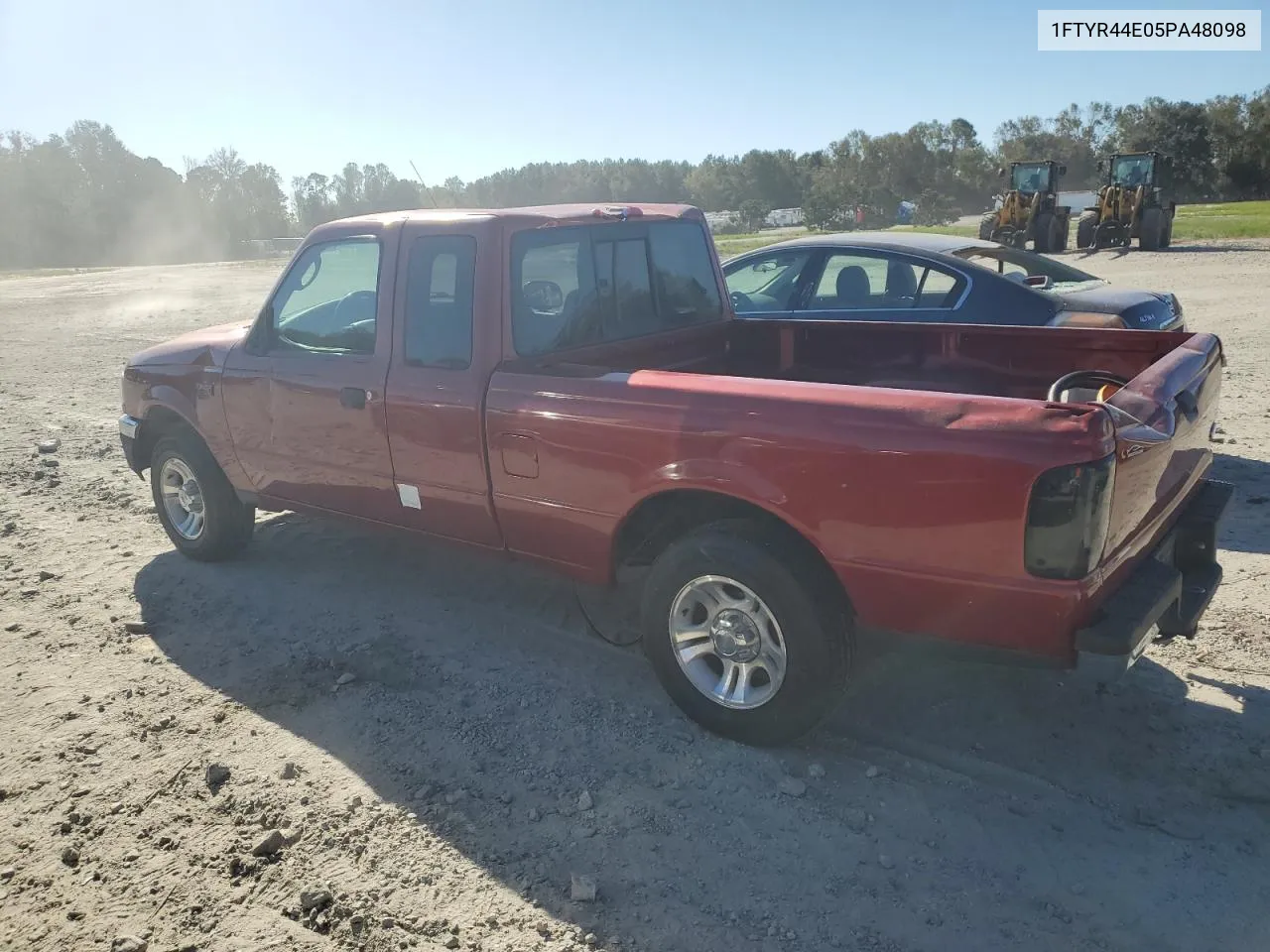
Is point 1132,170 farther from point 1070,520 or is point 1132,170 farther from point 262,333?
point 1070,520

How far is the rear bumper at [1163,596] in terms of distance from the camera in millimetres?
2951

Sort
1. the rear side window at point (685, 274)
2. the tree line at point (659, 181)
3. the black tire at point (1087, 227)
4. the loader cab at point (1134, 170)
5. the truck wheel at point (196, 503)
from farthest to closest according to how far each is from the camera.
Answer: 1. the tree line at point (659, 181)
2. the black tire at point (1087, 227)
3. the loader cab at point (1134, 170)
4. the truck wheel at point (196, 503)
5. the rear side window at point (685, 274)

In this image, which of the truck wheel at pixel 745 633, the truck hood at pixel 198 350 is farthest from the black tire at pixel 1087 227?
the truck wheel at pixel 745 633

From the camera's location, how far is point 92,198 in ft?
270

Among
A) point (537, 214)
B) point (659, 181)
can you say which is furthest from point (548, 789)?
point (659, 181)

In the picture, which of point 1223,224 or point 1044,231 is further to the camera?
point 1223,224

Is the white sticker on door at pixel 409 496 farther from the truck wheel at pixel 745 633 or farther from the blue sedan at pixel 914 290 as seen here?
the blue sedan at pixel 914 290

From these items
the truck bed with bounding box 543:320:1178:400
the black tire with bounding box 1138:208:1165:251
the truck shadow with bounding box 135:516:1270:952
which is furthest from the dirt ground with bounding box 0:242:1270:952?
the black tire with bounding box 1138:208:1165:251

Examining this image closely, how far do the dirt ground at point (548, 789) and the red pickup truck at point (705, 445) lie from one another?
0.34 m

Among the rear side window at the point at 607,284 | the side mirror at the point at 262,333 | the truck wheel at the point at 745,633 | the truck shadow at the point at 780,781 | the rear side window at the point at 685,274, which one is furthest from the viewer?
the side mirror at the point at 262,333

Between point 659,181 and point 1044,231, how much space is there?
57.6m

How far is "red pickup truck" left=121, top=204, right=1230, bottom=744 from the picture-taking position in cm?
299

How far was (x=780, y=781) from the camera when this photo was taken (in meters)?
3.52

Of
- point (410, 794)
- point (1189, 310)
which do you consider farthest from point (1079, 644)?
point (1189, 310)
